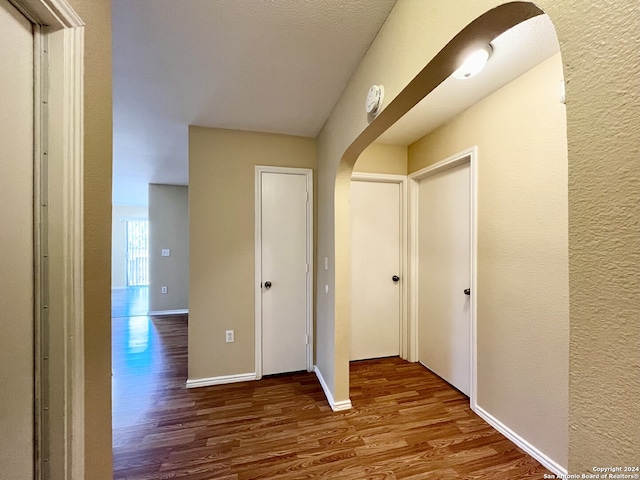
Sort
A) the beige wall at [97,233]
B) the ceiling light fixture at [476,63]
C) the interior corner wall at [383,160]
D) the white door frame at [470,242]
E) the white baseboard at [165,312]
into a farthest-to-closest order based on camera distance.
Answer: the white baseboard at [165,312] < the interior corner wall at [383,160] < the white door frame at [470,242] < the ceiling light fixture at [476,63] < the beige wall at [97,233]

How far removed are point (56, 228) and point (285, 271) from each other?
6.01 feet

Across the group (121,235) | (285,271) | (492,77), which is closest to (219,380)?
(285,271)

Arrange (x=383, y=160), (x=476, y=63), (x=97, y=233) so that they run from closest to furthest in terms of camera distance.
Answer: (x=97, y=233) < (x=476, y=63) < (x=383, y=160)

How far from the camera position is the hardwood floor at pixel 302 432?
55.0 inches

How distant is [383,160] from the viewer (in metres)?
2.59

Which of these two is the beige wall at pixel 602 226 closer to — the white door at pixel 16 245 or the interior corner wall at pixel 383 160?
the white door at pixel 16 245

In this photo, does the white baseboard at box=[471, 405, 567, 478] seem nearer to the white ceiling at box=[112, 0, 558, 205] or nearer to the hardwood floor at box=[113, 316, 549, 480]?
the hardwood floor at box=[113, 316, 549, 480]

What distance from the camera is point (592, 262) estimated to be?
0.42m

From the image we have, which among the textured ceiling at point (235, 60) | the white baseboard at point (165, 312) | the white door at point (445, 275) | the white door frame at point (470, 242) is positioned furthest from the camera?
the white baseboard at point (165, 312)

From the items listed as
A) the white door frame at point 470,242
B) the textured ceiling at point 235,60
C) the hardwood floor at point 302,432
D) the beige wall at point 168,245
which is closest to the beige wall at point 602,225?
the textured ceiling at point 235,60

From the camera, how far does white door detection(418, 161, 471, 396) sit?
2068mm

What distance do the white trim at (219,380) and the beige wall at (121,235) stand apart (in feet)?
19.2

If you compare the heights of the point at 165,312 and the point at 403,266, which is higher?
the point at 403,266

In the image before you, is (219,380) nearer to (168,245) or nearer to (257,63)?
(257,63)
